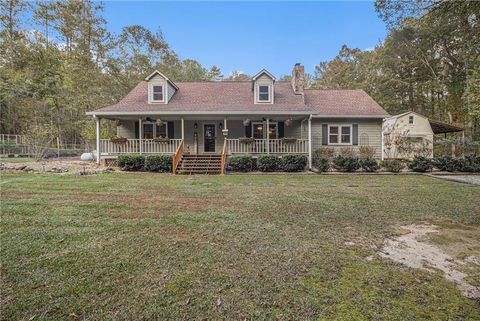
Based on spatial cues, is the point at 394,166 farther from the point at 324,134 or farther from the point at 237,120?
the point at 237,120

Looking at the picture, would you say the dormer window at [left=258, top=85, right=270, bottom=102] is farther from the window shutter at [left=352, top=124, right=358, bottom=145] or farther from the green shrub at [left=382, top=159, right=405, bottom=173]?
the green shrub at [left=382, top=159, right=405, bottom=173]

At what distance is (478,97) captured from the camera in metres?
13.4

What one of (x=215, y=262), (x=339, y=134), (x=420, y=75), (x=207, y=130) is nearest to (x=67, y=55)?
A: (x=207, y=130)

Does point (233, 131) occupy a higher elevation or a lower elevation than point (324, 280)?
higher

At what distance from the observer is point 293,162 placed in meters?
12.0

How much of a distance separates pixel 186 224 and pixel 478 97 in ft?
56.3

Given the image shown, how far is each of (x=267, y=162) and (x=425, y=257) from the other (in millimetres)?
9068

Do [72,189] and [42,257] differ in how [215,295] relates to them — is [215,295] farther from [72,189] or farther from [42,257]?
[72,189]

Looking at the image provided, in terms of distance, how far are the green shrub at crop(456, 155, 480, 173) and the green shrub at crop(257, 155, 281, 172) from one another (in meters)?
8.43

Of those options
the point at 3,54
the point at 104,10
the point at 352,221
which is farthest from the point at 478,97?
the point at 3,54

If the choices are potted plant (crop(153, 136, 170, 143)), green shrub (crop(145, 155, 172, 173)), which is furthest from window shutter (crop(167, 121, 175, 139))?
green shrub (crop(145, 155, 172, 173))

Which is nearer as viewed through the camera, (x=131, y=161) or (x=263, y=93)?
(x=131, y=161)

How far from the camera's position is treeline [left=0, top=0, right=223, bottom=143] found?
20.9m

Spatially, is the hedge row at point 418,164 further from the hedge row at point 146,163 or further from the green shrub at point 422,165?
the hedge row at point 146,163
